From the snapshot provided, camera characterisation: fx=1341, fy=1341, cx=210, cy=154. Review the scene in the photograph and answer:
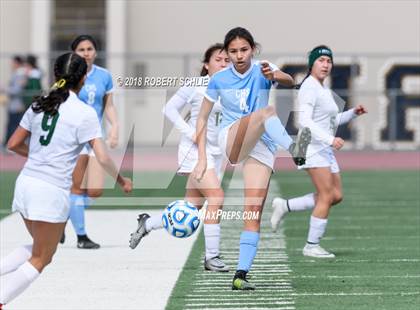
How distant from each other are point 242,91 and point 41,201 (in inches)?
91.6

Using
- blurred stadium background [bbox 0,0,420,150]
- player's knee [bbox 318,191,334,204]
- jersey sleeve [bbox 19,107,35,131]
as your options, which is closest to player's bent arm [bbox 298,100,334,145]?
player's knee [bbox 318,191,334,204]

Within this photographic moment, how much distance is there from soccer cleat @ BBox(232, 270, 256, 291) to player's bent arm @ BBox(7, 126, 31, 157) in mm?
2050

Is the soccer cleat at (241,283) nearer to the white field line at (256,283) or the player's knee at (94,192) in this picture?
the white field line at (256,283)

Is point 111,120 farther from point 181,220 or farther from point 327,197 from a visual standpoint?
point 181,220

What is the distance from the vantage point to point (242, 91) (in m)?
10.0

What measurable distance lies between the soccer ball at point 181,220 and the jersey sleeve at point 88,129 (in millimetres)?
2175

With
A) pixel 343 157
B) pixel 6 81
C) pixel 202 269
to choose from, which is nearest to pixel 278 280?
pixel 202 269

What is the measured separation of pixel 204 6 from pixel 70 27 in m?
3.06

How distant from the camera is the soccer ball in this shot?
10492mm

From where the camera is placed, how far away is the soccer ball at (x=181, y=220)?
413 inches

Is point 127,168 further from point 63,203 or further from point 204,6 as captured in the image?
point 63,203

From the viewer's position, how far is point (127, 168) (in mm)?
24250

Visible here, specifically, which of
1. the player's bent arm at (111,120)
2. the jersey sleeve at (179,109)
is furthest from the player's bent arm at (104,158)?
the player's bent arm at (111,120)

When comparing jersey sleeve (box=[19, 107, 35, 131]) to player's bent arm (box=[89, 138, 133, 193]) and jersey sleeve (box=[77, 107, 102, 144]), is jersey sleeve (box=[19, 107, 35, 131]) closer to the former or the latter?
jersey sleeve (box=[77, 107, 102, 144])
